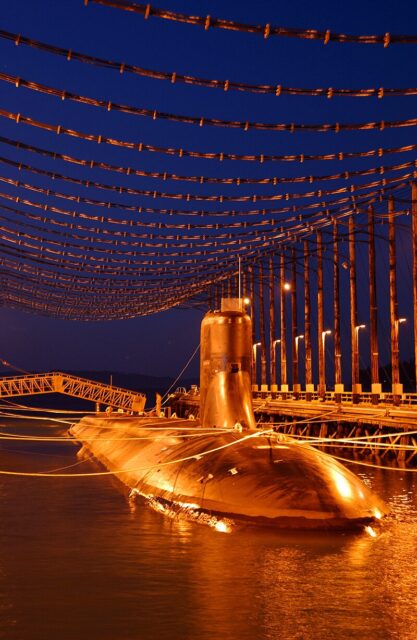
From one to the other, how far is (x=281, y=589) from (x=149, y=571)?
9.21 ft

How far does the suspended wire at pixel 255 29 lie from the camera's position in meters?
15.3

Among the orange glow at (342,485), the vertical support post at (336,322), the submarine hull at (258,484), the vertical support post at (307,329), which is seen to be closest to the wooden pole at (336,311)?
the vertical support post at (336,322)

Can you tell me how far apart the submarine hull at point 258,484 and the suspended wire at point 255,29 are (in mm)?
9298

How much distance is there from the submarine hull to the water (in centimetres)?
49

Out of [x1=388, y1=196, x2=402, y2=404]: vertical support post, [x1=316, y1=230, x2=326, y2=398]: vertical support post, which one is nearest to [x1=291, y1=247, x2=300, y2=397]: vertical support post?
[x1=316, y1=230, x2=326, y2=398]: vertical support post

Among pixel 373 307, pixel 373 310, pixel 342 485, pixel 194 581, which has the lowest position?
pixel 194 581

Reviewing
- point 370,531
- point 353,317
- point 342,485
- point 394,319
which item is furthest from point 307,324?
point 370,531

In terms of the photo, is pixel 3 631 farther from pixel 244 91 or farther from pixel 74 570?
pixel 244 91

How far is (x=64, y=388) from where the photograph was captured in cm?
7475

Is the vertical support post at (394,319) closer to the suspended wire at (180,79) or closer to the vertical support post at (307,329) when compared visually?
the vertical support post at (307,329)

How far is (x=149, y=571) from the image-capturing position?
15086 mm

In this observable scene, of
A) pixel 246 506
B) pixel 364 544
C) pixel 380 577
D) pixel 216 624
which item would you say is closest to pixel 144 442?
pixel 246 506

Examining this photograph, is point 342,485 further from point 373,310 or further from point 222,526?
point 373,310

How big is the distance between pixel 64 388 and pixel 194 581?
6192 centimetres
